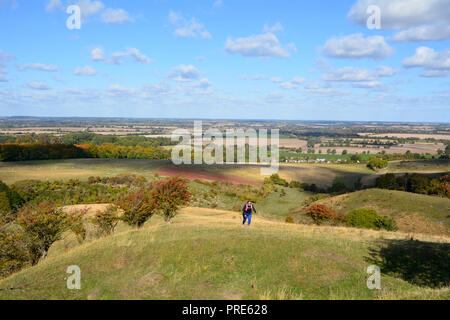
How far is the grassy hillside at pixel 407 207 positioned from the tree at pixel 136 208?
3358cm

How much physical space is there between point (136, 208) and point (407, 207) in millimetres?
41949

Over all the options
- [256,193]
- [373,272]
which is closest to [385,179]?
[256,193]

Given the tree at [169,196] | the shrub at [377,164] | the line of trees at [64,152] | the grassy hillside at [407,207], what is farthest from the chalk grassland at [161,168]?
the tree at [169,196]

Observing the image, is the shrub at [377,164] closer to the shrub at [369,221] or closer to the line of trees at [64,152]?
the line of trees at [64,152]

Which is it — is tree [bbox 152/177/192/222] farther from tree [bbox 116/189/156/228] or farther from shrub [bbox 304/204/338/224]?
shrub [bbox 304/204/338/224]

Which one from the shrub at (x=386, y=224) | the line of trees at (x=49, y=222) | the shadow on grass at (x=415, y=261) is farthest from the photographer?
the shrub at (x=386, y=224)

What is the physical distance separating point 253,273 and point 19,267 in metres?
16.1

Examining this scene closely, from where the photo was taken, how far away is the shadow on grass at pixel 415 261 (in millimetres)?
13203

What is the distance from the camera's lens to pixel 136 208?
93.3 ft

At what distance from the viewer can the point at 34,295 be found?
11.3 meters

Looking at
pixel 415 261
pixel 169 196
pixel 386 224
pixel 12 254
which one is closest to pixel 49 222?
pixel 12 254

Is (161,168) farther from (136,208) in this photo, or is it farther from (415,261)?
(415,261)
